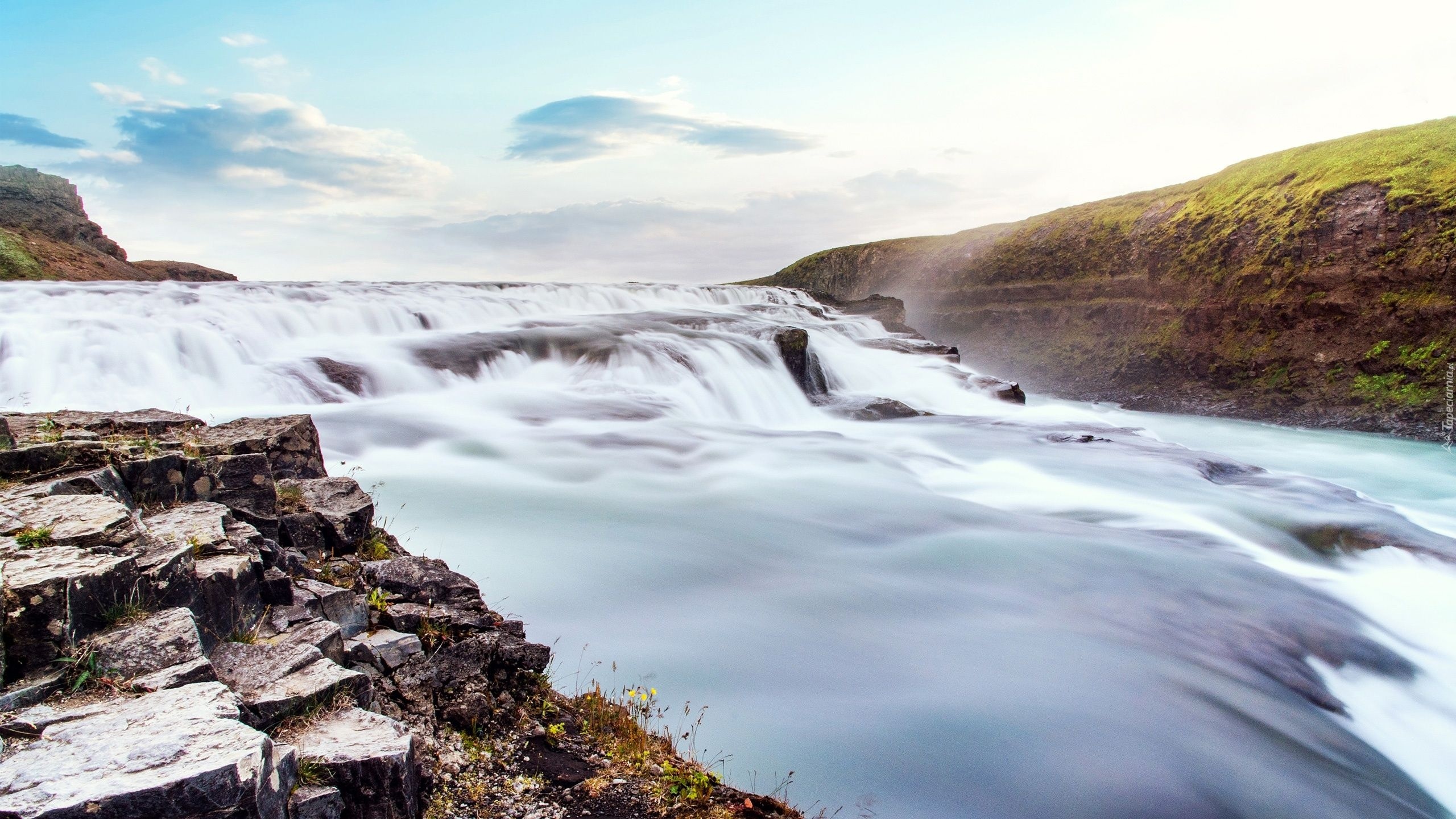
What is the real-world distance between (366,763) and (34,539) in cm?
170

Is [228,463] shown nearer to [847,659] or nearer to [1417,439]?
[847,659]

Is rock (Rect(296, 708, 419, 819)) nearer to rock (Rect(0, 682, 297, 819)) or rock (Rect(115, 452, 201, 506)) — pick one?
rock (Rect(0, 682, 297, 819))

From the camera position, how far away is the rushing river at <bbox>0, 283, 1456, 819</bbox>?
15.0 feet

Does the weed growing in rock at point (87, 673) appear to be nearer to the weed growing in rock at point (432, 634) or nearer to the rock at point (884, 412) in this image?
the weed growing in rock at point (432, 634)

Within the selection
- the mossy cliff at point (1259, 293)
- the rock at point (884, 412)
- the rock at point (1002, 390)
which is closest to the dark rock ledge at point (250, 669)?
the rock at point (884, 412)

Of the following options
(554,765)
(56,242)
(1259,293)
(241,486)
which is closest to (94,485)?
(241,486)

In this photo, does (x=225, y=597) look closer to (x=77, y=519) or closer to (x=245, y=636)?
(x=245, y=636)

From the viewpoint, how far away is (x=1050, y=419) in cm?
1681

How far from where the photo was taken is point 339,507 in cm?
503

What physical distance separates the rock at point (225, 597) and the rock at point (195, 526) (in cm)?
11

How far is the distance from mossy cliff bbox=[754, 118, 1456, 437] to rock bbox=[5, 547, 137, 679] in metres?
22.4

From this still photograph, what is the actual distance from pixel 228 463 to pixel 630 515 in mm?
4385

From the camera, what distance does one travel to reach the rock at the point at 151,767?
194 cm

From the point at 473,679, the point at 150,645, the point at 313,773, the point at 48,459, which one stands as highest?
the point at 48,459
